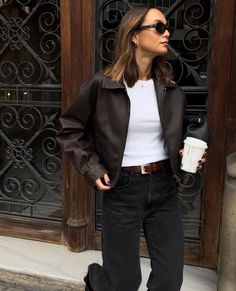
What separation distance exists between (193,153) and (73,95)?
64.0 inches

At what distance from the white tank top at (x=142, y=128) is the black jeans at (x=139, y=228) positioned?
0.09 meters

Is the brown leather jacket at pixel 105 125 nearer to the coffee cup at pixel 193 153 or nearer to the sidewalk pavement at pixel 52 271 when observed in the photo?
the coffee cup at pixel 193 153

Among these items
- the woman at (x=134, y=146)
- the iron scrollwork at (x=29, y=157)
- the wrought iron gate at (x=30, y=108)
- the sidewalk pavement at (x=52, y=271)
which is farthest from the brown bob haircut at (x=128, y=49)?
the sidewalk pavement at (x=52, y=271)

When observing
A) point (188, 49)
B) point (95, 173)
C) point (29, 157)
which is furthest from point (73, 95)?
point (95, 173)

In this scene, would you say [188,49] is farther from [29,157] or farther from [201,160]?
[29,157]

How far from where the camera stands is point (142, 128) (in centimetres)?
229

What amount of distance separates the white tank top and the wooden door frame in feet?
3.48

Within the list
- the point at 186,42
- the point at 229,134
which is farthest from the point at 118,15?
the point at 229,134

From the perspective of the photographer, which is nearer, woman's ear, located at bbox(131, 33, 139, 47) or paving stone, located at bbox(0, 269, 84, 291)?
woman's ear, located at bbox(131, 33, 139, 47)

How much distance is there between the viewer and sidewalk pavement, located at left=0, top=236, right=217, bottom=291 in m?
3.35

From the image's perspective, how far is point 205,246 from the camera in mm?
3484

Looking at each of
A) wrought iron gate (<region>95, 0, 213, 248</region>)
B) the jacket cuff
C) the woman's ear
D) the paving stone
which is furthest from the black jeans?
the paving stone

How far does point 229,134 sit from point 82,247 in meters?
1.58

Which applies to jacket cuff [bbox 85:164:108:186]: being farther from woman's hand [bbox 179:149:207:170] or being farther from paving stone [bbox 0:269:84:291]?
paving stone [bbox 0:269:84:291]
